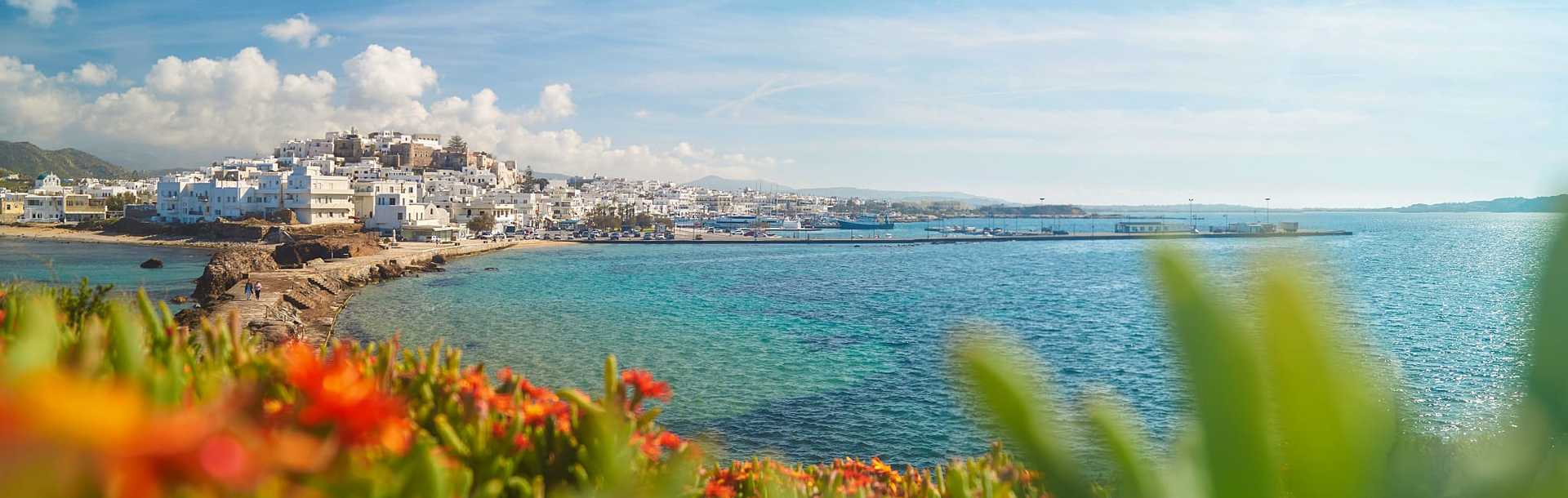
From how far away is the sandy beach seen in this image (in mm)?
59688

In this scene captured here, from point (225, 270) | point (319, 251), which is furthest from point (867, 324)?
point (319, 251)

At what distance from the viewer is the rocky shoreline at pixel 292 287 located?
22.9m

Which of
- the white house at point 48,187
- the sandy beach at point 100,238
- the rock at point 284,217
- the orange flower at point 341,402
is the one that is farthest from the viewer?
the white house at point 48,187

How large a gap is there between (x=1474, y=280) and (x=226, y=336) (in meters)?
68.0

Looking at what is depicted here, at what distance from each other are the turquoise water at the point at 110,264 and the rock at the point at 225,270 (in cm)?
153

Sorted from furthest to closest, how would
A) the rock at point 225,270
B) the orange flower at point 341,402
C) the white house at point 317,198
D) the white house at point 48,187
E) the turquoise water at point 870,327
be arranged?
the white house at point 48,187, the white house at point 317,198, the rock at point 225,270, the turquoise water at point 870,327, the orange flower at point 341,402

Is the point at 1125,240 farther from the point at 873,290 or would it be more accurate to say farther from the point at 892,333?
the point at 892,333

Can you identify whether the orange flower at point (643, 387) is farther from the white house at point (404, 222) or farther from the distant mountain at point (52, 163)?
the distant mountain at point (52, 163)

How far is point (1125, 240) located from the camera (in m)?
95.1

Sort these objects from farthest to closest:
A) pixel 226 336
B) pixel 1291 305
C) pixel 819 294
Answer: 1. pixel 819 294
2. pixel 226 336
3. pixel 1291 305

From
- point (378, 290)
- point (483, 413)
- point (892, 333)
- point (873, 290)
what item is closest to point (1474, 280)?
point (873, 290)

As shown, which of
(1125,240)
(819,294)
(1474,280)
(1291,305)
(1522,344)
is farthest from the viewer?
(1125,240)

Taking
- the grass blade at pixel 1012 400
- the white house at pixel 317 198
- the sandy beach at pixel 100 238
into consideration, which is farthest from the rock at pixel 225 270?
the grass blade at pixel 1012 400

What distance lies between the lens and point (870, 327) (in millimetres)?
29812
